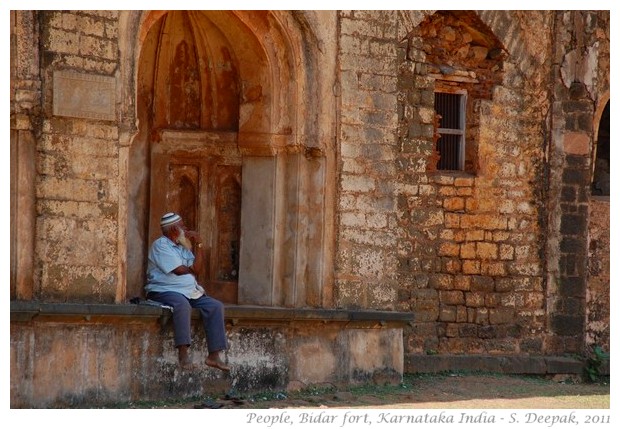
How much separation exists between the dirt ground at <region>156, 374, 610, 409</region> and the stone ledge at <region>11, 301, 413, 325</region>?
0.65 meters

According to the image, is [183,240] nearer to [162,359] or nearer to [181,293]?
[181,293]

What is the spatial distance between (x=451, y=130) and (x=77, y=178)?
530 cm

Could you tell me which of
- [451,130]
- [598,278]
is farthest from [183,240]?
[598,278]

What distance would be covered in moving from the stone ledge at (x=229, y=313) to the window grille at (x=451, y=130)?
2400mm

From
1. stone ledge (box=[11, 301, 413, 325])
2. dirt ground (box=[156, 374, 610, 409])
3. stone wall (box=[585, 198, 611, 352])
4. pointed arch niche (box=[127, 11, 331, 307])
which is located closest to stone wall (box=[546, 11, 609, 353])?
stone wall (box=[585, 198, 611, 352])

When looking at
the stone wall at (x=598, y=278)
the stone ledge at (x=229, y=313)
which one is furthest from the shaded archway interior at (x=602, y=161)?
the stone ledge at (x=229, y=313)

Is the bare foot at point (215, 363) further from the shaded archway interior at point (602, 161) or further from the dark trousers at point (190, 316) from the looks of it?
the shaded archway interior at point (602, 161)

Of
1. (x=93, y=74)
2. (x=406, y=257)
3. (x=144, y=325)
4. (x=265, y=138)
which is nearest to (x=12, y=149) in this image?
(x=93, y=74)

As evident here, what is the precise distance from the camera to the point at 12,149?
12.1 metres

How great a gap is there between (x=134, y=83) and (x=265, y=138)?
1907 millimetres

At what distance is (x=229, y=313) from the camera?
1315 cm

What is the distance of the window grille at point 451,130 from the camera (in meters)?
16.4

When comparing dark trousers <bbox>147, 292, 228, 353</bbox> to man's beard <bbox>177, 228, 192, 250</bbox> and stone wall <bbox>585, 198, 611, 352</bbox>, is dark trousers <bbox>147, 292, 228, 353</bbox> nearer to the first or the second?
man's beard <bbox>177, 228, 192, 250</bbox>

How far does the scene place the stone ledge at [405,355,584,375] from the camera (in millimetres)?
15820
